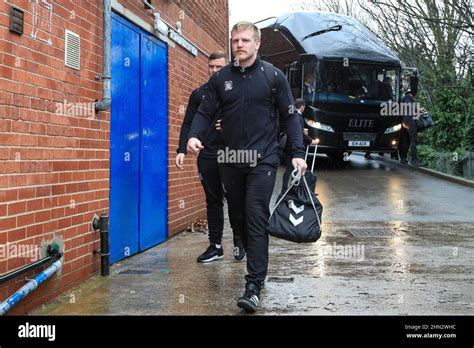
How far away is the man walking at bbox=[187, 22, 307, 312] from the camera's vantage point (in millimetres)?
4156

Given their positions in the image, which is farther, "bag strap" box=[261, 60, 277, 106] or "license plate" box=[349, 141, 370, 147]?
"license plate" box=[349, 141, 370, 147]

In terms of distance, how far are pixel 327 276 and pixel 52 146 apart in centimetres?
267

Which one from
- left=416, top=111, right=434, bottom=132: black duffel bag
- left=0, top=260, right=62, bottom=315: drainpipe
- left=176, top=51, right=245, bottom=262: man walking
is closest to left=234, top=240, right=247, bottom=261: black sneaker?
left=176, top=51, right=245, bottom=262: man walking

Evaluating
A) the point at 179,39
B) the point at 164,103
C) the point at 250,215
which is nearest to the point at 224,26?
the point at 179,39

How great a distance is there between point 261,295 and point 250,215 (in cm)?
69

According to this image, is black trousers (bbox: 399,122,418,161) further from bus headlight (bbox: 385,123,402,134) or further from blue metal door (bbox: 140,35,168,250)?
blue metal door (bbox: 140,35,168,250)

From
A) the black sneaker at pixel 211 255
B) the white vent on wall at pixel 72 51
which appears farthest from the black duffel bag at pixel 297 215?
the white vent on wall at pixel 72 51

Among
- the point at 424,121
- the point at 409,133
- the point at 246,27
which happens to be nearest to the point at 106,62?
the point at 246,27

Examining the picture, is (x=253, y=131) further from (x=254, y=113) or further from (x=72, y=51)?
(x=72, y=51)

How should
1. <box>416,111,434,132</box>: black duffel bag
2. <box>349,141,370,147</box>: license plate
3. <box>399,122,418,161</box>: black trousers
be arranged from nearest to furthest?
<box>349,141,370,147</box>: license plate
<box>416,111,434,132</box>: black duffel bag
<box>399,122,418,161</box>: black trousers

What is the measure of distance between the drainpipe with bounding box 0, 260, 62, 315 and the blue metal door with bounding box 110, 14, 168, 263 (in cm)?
134

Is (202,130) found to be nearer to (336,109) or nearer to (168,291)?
(168,291)

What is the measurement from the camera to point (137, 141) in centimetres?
598

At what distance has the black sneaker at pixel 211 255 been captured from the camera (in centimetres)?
566
